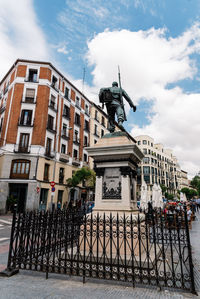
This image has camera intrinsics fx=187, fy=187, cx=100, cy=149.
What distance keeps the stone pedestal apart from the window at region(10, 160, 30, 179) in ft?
60.8

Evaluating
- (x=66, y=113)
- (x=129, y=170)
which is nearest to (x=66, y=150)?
(x=66, y=113)

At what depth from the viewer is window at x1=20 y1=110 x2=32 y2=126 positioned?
23913 mm

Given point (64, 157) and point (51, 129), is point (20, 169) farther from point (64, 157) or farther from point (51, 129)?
point (51, 129)

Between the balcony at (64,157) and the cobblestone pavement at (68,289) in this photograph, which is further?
the balcony at (64,157)

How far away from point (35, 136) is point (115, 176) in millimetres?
19960

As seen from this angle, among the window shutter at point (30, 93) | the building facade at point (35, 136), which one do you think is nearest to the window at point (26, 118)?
the building facade at point (35, 136)

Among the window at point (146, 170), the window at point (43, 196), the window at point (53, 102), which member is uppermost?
the window at point (53, 102)

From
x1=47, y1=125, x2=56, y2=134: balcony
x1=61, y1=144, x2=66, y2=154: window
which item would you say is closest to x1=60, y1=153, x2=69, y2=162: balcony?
x1=61, y1=144, x2=66, y2=154: window

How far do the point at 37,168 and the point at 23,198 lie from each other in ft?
12.6

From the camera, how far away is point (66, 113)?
29547 millimetres

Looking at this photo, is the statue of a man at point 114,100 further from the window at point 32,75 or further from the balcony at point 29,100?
the window at point 32,75

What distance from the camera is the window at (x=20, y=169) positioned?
72.0ft

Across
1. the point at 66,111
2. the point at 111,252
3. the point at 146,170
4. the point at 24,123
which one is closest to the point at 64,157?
the point at 24,123

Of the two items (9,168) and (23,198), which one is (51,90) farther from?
(23,198)
